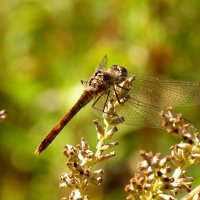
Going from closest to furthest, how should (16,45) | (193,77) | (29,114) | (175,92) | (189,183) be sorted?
(189,183)
(175,92)
(193,77)
(29,114)
(16,45)

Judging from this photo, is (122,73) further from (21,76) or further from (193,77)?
(21,76)

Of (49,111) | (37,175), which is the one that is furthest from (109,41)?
(37,175)

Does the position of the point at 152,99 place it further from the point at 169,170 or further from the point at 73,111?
the point at 169,170

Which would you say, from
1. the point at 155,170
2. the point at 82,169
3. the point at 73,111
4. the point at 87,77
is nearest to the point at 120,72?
the point at 73,111

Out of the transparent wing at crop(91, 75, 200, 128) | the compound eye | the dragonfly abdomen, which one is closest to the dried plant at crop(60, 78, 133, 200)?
the transparent wing at crop(91, 75, 200, 128)

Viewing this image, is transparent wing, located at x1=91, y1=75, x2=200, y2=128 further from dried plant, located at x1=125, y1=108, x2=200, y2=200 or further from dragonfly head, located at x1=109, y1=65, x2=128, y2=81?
dried plant, located at x1=125, y1=108, x2=200, y2=200

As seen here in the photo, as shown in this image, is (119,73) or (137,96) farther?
(137,96)

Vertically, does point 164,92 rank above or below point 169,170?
above
